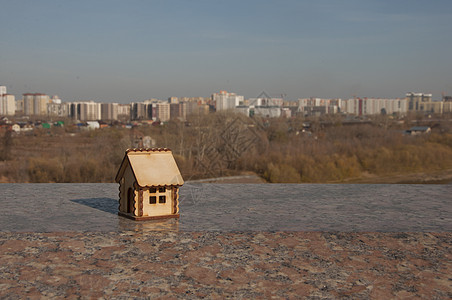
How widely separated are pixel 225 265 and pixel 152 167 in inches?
38.4

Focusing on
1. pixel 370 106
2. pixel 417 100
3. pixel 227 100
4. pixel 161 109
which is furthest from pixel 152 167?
pixel 417 100

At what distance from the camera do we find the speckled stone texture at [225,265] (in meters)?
1.59

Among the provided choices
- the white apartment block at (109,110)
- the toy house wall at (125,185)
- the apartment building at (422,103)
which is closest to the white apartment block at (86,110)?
the white apartment block at (109,110)

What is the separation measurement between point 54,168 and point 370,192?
19.1m

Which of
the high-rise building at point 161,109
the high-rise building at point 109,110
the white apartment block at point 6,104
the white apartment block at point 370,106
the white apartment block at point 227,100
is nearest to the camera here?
the white apartment block at point 227,100

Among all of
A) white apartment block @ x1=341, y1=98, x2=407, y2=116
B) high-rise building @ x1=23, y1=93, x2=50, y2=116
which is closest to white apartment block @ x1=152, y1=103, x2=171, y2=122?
high-rise building @ x1=23, y1=93, x2=50, y2=116

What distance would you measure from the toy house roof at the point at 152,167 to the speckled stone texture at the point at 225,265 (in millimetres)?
388

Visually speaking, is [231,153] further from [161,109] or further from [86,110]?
A: [86,110]

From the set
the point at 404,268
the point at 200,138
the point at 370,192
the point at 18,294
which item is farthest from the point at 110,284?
the point at 200,138

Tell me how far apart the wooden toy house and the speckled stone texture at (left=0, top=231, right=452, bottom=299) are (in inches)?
12.9

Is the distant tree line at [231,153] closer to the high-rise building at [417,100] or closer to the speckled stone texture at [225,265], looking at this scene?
the speckled stone texture at [225,265]

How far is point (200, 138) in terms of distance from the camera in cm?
2502

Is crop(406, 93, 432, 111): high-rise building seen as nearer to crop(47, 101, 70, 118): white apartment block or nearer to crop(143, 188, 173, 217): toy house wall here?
crop(47, 101, 70, 118): white apartment block

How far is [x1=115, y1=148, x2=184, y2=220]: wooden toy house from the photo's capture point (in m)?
2.52
